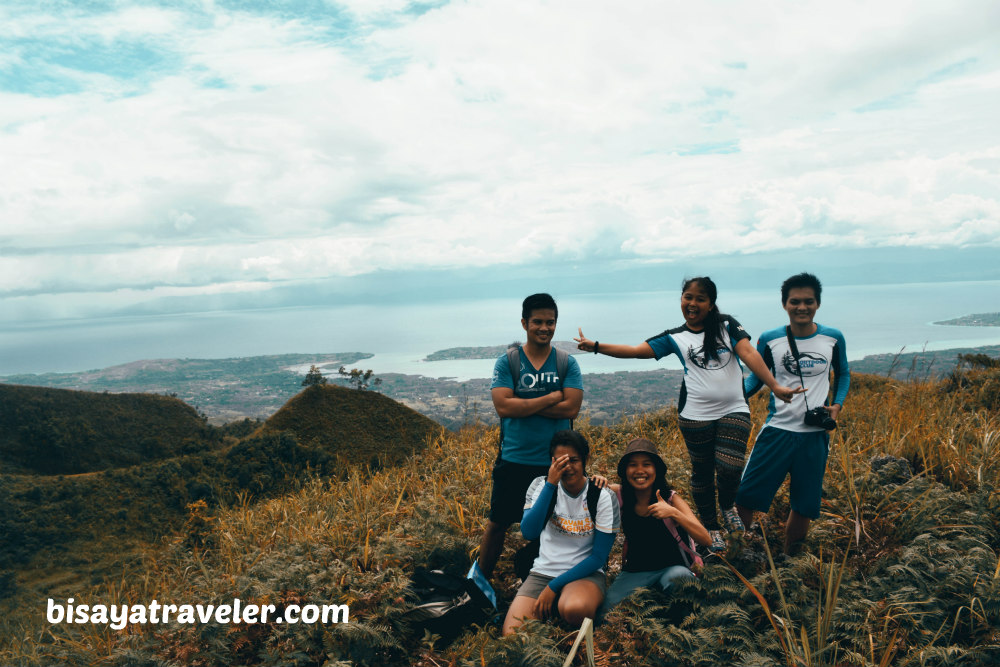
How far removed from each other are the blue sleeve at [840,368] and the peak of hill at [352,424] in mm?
9516

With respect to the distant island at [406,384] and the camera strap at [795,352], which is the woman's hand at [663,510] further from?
the distant island at [406,384]

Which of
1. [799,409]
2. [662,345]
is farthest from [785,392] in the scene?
[662,345]

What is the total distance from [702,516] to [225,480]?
36.2 ft

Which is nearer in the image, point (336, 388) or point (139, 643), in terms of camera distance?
point (139, 643)

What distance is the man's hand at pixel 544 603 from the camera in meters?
3.15

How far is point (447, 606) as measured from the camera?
361 cm

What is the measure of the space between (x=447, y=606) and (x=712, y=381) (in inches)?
94.7

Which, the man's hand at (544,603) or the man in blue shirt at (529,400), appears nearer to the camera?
the man's hand at (544,603)

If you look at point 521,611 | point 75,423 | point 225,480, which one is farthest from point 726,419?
point 75,423

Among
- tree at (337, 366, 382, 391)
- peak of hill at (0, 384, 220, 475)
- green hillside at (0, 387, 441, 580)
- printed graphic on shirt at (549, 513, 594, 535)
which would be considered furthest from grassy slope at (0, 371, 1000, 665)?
peak of hill at (0, 384, 220, 475)

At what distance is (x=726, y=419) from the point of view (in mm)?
3445

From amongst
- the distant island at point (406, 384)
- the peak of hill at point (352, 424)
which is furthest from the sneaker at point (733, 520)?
the peak of hill at point (352, 424)

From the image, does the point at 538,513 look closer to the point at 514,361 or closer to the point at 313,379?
the point at 514,361

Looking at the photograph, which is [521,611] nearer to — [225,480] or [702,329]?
[702,329]
